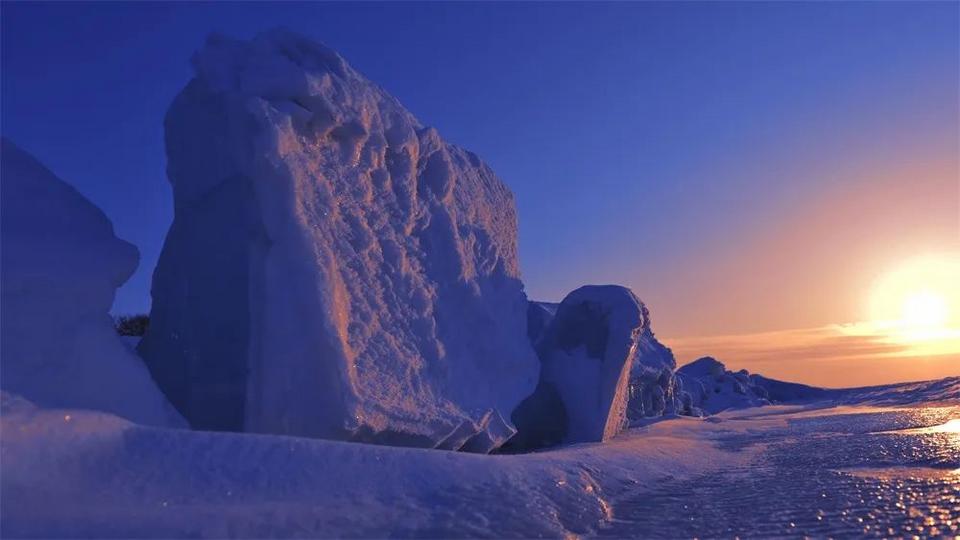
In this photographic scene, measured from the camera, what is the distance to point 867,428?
30.5ft

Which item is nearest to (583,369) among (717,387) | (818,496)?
(818,496)

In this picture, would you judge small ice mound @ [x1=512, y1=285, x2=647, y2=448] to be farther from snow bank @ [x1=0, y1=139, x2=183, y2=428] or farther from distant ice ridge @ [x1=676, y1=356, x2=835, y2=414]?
distant ice ridge @ [x1=676, y1=356, x2=835, y2=414]

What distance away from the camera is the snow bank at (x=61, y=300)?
4.46 metres

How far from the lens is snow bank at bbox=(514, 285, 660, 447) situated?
8672 millimetres

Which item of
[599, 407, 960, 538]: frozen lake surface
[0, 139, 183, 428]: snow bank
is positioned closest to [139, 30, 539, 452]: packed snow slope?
[0, 139, 183, 428]: snow bank

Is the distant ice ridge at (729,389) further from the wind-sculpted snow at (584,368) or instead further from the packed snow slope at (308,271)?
the packed snow slope at (308,271)

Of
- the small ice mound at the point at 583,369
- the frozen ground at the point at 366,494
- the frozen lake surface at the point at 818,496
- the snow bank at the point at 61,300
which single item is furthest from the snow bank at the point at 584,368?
the snow bank at the point at 61,300

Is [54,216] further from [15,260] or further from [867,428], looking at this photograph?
[867,428]

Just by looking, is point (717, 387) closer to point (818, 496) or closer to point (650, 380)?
point (650, 380)

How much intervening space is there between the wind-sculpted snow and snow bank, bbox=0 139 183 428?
4.52 metres

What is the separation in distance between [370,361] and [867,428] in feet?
22.1

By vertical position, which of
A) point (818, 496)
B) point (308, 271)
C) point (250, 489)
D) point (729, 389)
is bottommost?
point (818, 496)

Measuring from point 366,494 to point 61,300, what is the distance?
2608 mm

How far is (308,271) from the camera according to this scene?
17.7ft
